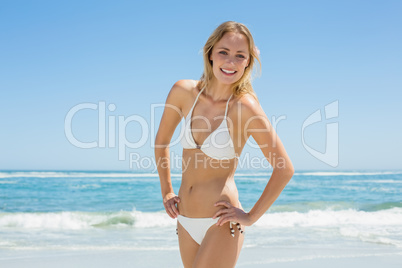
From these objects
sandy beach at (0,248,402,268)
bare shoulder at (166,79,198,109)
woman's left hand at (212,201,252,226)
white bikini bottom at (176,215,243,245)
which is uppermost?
bare shoulder at (166,79,198,109)

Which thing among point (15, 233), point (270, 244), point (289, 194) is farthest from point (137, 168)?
point (270, 244)

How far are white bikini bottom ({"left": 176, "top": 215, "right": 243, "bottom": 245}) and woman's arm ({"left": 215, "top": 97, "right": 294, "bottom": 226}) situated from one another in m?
0.08

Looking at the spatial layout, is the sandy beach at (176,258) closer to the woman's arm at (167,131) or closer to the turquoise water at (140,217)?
the turquoise water at (140,217)

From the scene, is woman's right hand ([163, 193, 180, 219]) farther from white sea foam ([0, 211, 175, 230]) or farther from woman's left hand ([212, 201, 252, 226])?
white sea foam ([0, 211, 175, 230])

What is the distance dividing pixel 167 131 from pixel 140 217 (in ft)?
31.4

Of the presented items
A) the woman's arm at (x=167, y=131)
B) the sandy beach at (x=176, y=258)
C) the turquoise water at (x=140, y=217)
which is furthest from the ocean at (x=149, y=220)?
the woman's arm at (x=167, y=131)

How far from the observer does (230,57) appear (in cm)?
255

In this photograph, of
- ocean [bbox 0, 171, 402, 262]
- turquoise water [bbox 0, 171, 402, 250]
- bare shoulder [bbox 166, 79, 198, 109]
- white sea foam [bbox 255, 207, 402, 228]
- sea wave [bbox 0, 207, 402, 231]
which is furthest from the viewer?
white sea foam [bbox 255, 207, 402, 228]

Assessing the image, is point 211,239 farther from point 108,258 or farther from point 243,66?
point 108,258

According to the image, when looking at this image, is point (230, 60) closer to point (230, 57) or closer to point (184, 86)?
point (230, 57)

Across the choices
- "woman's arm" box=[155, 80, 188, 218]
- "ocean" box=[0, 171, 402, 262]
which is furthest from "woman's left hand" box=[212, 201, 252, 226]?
"ocean" box=[0, 171, 402, 262]

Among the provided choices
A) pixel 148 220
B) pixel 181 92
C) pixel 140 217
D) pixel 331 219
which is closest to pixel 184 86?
pixel 181 92

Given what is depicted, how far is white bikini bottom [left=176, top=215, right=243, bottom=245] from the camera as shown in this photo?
8.04 ft

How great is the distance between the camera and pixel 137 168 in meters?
33.1
